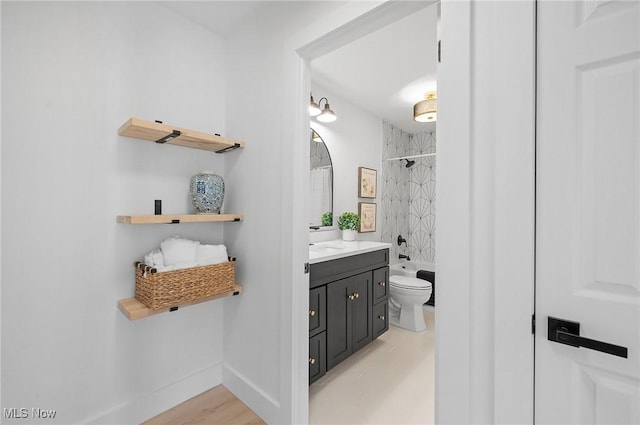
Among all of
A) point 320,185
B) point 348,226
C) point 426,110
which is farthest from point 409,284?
point 426,110

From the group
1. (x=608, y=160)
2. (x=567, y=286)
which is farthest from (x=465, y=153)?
(x=567, y=286)

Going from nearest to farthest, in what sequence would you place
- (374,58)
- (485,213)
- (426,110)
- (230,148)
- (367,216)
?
(485,213)
(230,148)
(374,58)
(426,110)
(367,216)

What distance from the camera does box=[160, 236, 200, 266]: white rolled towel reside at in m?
1.56

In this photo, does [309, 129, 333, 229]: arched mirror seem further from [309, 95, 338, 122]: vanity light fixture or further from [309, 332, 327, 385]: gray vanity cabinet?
[309, 332, 327, 385]: gray vanity cabinet

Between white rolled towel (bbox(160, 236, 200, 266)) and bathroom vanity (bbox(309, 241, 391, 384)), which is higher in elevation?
white rolled towel (bbox(160, 236, 200, 266))

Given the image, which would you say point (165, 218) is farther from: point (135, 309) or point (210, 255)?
point (135, 309)

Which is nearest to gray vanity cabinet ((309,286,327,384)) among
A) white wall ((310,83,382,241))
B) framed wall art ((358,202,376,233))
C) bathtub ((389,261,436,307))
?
white wall ((310,83,382,241))

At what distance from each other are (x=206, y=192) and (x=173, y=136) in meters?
0.35

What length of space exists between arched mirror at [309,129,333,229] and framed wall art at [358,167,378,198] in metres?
0.49

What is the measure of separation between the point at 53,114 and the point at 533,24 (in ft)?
6.31

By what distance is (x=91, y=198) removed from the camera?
Result: 1.45 metres

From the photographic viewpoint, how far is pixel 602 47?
0.78 metres

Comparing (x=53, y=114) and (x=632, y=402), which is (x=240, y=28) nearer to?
(x=53, y=114)

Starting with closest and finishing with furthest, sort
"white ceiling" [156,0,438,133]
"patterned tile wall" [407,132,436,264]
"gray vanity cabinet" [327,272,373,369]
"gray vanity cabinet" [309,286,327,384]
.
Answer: "white ceiling" [156,0,438,133] < "gray vanity cabinet" [309,286,327,384] < "gray vanity cabinet" [327,272,373,369] < "patterned tile wall" [407,132,436,264]
